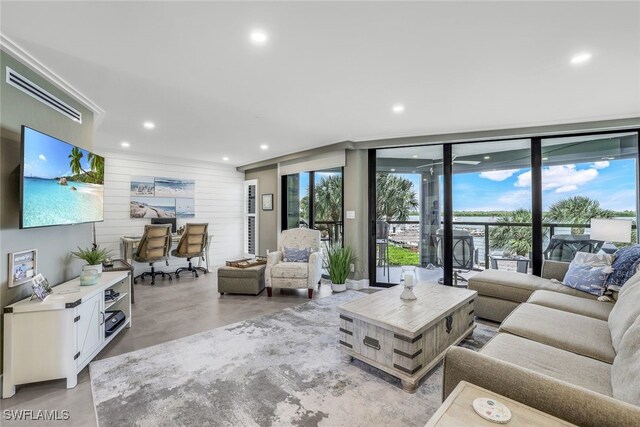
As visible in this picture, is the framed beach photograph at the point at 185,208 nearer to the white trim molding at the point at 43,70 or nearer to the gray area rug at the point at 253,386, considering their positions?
the white trim molding at the point at 43,70

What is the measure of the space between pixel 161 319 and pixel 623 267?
4658 millimetres

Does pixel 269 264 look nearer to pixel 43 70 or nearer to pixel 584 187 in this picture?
pixel 43 70

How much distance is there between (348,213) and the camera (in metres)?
4.82

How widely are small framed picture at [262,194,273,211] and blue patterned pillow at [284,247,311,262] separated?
Result: 2.17 metres

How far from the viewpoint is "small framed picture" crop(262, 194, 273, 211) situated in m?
6.52

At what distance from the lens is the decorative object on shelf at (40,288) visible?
6.82 ft

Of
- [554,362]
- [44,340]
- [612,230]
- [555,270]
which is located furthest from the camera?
[555,270]

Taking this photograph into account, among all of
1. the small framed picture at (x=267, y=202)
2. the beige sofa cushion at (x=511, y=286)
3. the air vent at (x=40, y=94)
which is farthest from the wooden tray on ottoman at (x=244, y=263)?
the beige sofa cushion at (x=511, y=286)

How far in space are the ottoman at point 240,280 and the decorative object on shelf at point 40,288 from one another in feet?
7.26

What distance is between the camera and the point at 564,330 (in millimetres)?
1960

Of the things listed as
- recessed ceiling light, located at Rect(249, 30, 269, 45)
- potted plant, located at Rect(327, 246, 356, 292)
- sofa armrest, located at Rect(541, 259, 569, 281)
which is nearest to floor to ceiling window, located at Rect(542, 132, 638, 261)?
sofa armrest, located at Rect(541, 259, 569, 281)

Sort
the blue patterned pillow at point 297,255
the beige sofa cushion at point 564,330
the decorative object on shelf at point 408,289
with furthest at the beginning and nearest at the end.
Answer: the blue patterned pillow at point 297,255 < the decorative object on shelf at point 408,289 < the beige sofa cushion at point 564,330

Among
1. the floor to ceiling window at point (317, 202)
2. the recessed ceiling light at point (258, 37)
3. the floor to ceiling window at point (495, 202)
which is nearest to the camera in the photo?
the recessed ceiling light at point (258, 37)

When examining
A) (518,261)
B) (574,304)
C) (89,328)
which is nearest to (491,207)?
(518,261)
